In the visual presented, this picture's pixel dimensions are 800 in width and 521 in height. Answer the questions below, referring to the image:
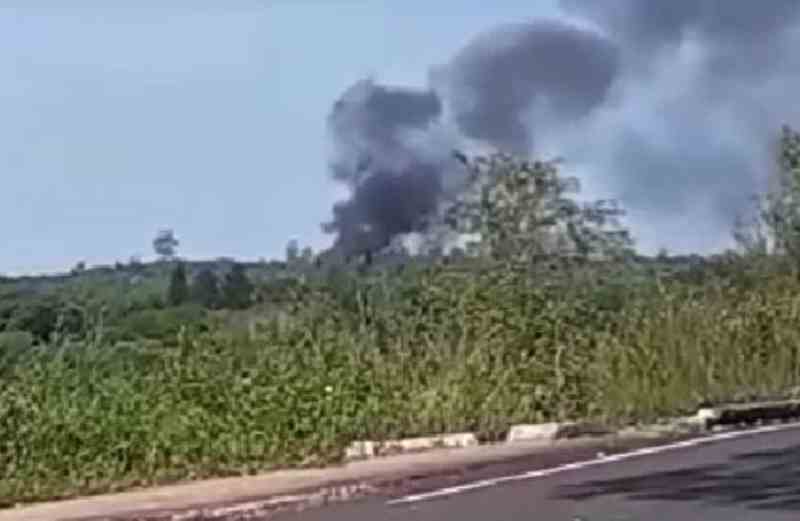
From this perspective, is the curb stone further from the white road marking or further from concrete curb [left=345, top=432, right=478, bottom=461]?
the white road marking

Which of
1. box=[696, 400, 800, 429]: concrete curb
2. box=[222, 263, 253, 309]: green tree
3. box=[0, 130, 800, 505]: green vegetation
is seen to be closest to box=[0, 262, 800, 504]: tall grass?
box=[0, 130, 800, 505]: green vegetation

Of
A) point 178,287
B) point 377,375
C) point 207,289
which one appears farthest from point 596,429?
point 178,287

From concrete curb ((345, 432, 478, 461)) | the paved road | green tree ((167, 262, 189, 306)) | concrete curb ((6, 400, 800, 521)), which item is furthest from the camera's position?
green tree ((167, 262, 189, 306))

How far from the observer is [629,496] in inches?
733

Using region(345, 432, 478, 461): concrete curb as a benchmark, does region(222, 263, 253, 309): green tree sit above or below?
above

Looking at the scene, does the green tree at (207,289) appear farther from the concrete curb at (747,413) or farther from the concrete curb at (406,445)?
the concrete curb at (747,413)

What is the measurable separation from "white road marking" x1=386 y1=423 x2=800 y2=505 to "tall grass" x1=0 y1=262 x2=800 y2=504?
2336mm

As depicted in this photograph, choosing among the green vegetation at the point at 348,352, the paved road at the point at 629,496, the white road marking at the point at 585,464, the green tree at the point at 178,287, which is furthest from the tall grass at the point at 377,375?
the green tree at the point at 178,287

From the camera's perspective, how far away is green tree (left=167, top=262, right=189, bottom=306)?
33000 mm

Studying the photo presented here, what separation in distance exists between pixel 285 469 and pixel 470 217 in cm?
1802

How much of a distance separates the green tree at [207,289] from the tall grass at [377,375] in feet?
10.6

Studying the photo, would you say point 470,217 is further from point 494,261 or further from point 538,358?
point 538,358

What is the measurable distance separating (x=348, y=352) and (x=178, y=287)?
9.22 metres

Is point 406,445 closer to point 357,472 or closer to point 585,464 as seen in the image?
point 357,472
